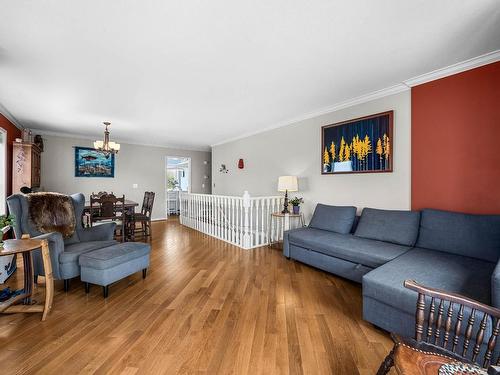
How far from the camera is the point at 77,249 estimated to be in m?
2.61

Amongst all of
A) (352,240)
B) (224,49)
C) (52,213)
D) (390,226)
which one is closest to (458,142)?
(390,226)

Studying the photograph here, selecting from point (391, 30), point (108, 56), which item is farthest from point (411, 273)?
point (108, 56)

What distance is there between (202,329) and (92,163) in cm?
612

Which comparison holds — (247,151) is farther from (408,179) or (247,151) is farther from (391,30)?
A: (391,30)

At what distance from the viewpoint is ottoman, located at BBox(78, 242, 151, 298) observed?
2.39m

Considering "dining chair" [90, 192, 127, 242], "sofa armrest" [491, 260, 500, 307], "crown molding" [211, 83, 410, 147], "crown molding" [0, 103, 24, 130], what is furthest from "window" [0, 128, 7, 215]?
"sofa armrest" [491, 260, 500, 307]

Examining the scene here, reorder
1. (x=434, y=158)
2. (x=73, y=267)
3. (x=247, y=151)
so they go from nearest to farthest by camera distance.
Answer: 1. (x=73, y=267)
2. (x=434, y=158)
3. (x=247, y=151)

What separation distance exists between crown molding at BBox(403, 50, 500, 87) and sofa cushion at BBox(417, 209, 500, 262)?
1591 mm

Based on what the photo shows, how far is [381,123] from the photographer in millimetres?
3260

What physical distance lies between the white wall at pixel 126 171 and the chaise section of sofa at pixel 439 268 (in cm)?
673

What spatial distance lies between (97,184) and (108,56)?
501 cm

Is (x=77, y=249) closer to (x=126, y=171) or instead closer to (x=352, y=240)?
(x=352, y=240)

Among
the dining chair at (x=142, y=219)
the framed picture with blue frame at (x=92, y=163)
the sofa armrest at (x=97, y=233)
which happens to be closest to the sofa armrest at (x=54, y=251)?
the sofa armrest at (x=97, y=233)

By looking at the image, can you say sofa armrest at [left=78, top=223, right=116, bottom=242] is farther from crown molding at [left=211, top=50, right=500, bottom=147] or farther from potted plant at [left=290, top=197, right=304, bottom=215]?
crown molding at [left=211, top=50, right=500, bottom=147]
